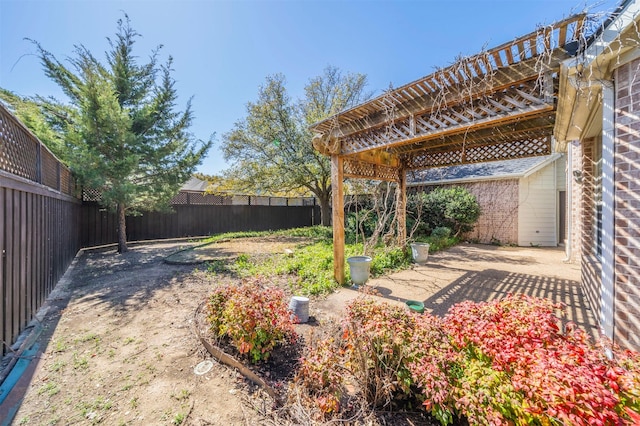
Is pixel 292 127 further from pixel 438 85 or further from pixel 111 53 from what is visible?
pixel 438 85

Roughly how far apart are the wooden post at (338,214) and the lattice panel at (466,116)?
23.3 inches

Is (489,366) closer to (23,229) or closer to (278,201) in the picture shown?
(23,229)

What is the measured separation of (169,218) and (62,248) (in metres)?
5.50

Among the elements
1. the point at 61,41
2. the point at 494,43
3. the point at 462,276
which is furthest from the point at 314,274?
the point at 61,41

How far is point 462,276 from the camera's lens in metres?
5.27

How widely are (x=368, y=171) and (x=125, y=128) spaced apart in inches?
264

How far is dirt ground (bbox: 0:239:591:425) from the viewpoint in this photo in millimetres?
1935

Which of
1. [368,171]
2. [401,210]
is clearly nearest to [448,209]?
[401,210]

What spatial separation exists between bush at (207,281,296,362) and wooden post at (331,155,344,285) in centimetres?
200

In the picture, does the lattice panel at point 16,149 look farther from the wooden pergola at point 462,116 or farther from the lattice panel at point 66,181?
the wooden pergola at point 462,116

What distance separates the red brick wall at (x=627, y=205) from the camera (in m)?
2.04

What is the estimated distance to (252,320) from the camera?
7.80 feet

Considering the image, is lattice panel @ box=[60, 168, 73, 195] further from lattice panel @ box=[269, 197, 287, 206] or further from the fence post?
lattice panel @ box=[269, 197, 287, 206]

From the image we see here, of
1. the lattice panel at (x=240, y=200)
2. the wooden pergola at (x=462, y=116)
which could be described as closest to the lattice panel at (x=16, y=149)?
the wooden pergola at (x=462, y=116)
